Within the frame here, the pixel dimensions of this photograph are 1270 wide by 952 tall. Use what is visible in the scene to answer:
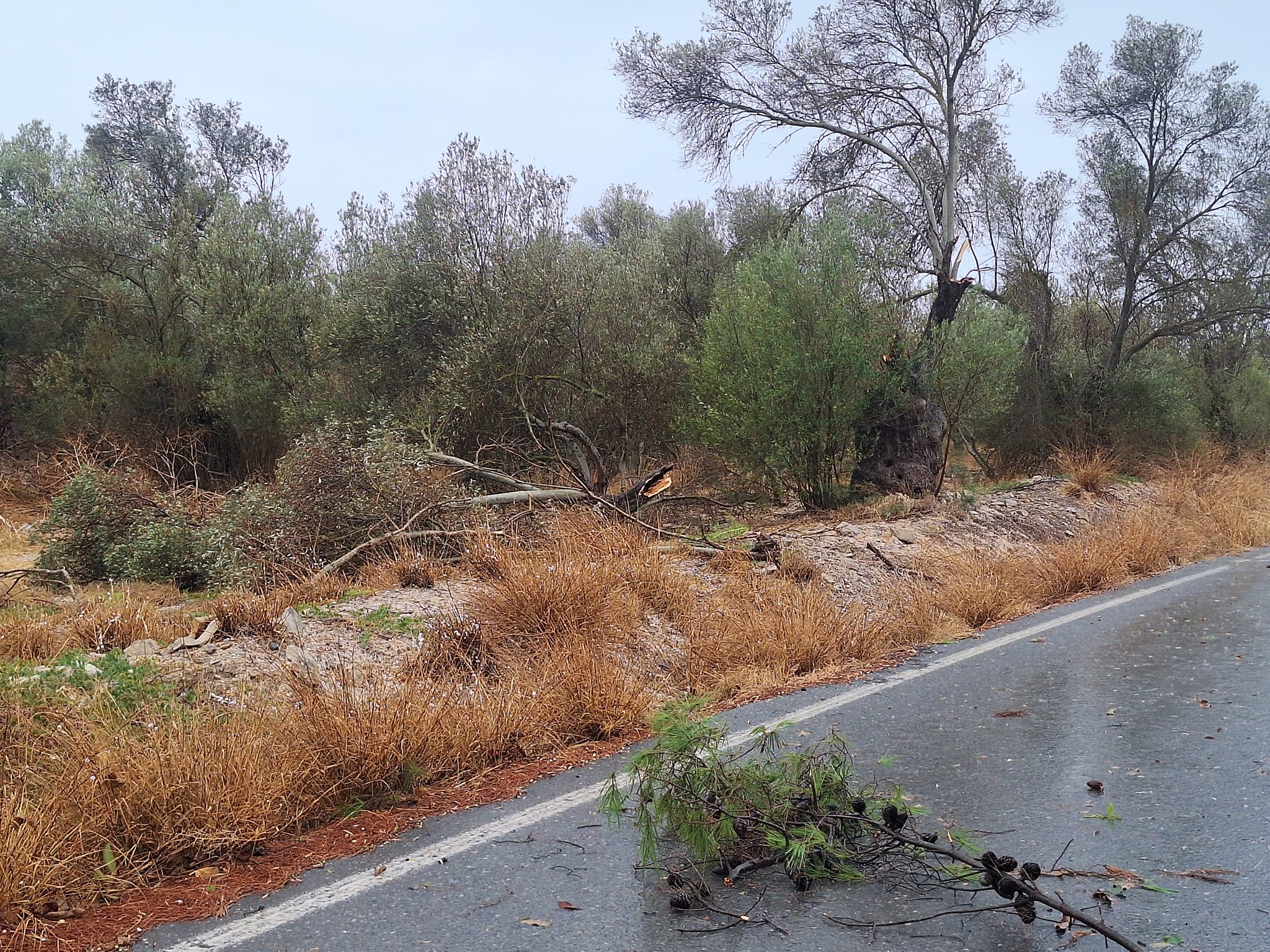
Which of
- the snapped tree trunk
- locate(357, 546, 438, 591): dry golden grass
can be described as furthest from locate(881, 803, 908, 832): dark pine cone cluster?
the snapped tree trunk

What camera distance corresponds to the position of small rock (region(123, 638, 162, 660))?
5.94 m

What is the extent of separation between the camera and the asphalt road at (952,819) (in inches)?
122

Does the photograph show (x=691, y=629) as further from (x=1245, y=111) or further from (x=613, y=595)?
(x=1245, y=111)

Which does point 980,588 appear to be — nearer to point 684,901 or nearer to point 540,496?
point 540,496

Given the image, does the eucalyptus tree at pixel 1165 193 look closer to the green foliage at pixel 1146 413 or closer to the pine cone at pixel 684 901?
the green foliage at pixel 1146 413

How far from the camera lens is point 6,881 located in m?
3.24

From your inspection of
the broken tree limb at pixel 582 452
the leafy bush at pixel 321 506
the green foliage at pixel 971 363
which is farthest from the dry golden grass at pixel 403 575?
the green foliage at pixel 971 363

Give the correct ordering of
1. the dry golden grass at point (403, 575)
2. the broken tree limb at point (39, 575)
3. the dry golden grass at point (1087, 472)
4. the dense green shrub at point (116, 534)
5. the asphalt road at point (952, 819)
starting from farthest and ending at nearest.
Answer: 1. the dry golden grass at point (1087, 472)
2. the dense green shrub at point (116, 534)
3. the broken tree limb at point (39, 575)
4. the dry golden grass at point (403, 575)
5. the asphalt road at point (952, 819)

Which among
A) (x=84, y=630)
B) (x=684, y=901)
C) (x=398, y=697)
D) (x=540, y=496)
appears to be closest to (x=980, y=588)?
(x=398, y=697)

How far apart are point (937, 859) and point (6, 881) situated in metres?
3.17

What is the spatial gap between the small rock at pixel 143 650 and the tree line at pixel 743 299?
7158 millimetres

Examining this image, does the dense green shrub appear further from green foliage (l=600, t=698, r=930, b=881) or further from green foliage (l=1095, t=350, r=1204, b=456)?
green foliage (l=1095, t=350, r=1204, b=456)

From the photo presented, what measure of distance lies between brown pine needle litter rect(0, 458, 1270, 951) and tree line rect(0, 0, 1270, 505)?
5.00 meters

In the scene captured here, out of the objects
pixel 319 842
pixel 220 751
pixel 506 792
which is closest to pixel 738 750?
pixel 506 792
